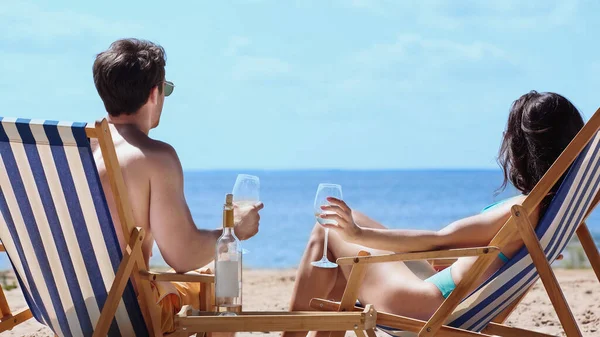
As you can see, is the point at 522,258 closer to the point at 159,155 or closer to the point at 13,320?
the point at 159,155

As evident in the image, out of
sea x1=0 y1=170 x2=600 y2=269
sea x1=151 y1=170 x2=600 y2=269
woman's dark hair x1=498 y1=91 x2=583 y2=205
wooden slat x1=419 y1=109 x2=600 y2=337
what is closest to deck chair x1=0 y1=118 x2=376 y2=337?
wooden slat x1=419 y1=109 x2=600 y2=337

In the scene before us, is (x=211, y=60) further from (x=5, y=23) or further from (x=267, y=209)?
(x=267, y=209)

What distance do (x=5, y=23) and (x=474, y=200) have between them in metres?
34.7

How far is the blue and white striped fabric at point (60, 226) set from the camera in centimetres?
290

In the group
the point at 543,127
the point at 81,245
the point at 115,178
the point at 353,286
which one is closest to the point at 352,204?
the point at 543,127

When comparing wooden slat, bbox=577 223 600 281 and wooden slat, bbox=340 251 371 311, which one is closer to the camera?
wooden slat, bbox=340 251 371 311

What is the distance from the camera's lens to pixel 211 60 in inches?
2852

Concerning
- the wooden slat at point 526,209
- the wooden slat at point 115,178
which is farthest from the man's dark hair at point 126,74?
the wooden slat at point 526,209

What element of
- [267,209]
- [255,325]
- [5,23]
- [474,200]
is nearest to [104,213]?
[255,325]

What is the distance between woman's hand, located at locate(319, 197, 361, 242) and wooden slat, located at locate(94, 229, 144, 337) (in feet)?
2.22

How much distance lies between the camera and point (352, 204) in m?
45.1

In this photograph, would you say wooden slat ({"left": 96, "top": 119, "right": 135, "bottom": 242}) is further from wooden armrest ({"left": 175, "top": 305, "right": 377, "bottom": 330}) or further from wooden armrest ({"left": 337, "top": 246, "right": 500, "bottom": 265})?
wooden armrest ({"left": 337, "top": 246, "right": 500, "bottom": 265})

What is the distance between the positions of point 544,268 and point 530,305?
151 inches

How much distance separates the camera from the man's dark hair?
3.22 m
